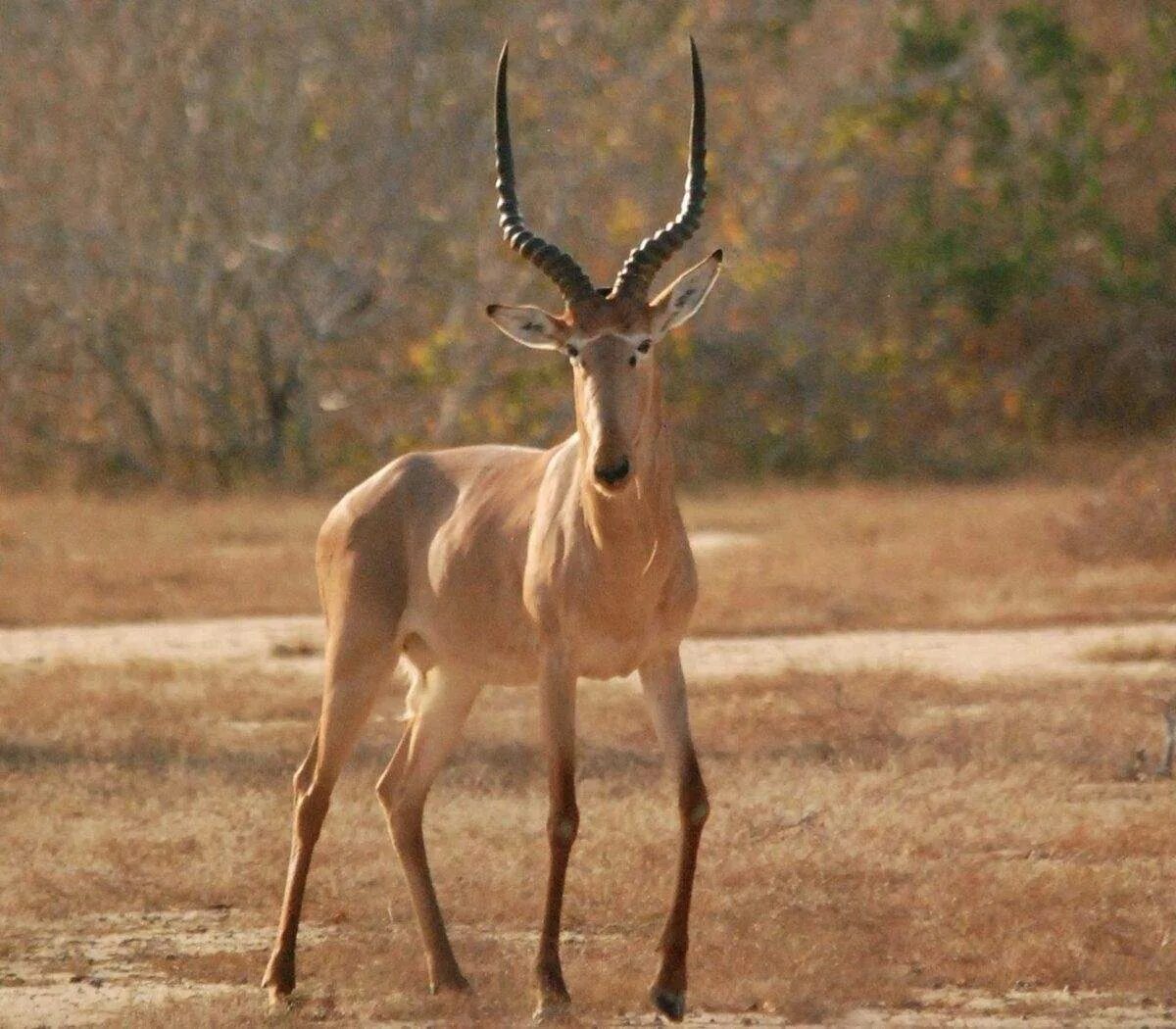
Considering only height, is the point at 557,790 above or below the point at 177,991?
above

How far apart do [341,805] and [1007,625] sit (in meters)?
5.47

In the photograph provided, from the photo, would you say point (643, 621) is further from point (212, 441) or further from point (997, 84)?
point (997, 84)

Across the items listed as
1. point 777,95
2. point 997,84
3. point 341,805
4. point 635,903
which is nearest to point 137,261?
point 777,95

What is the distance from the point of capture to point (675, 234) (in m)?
7.41

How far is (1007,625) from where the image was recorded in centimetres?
1426

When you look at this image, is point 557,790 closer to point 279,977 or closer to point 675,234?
point 279,977

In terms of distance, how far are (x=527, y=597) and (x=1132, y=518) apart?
1023 cm

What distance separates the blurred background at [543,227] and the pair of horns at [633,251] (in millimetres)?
14479

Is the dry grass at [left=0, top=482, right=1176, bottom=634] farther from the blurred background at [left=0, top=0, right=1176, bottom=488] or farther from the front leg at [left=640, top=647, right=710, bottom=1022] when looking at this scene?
the front leg at [left=640, top=647, right=710, bottom=1022]

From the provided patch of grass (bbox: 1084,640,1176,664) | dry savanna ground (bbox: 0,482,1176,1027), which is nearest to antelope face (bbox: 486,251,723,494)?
dry savanna ground (bbox: 0,482,1176,1027)

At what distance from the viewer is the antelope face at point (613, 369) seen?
6.75m

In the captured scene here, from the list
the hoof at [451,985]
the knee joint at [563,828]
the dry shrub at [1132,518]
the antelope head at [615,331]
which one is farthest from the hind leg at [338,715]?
the dry shrub at [1132,518]

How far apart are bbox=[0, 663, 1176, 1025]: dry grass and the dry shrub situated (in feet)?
15.4

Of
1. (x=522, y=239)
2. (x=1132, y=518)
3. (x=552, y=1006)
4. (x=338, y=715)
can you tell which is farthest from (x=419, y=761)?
(x=1132, y=518)
